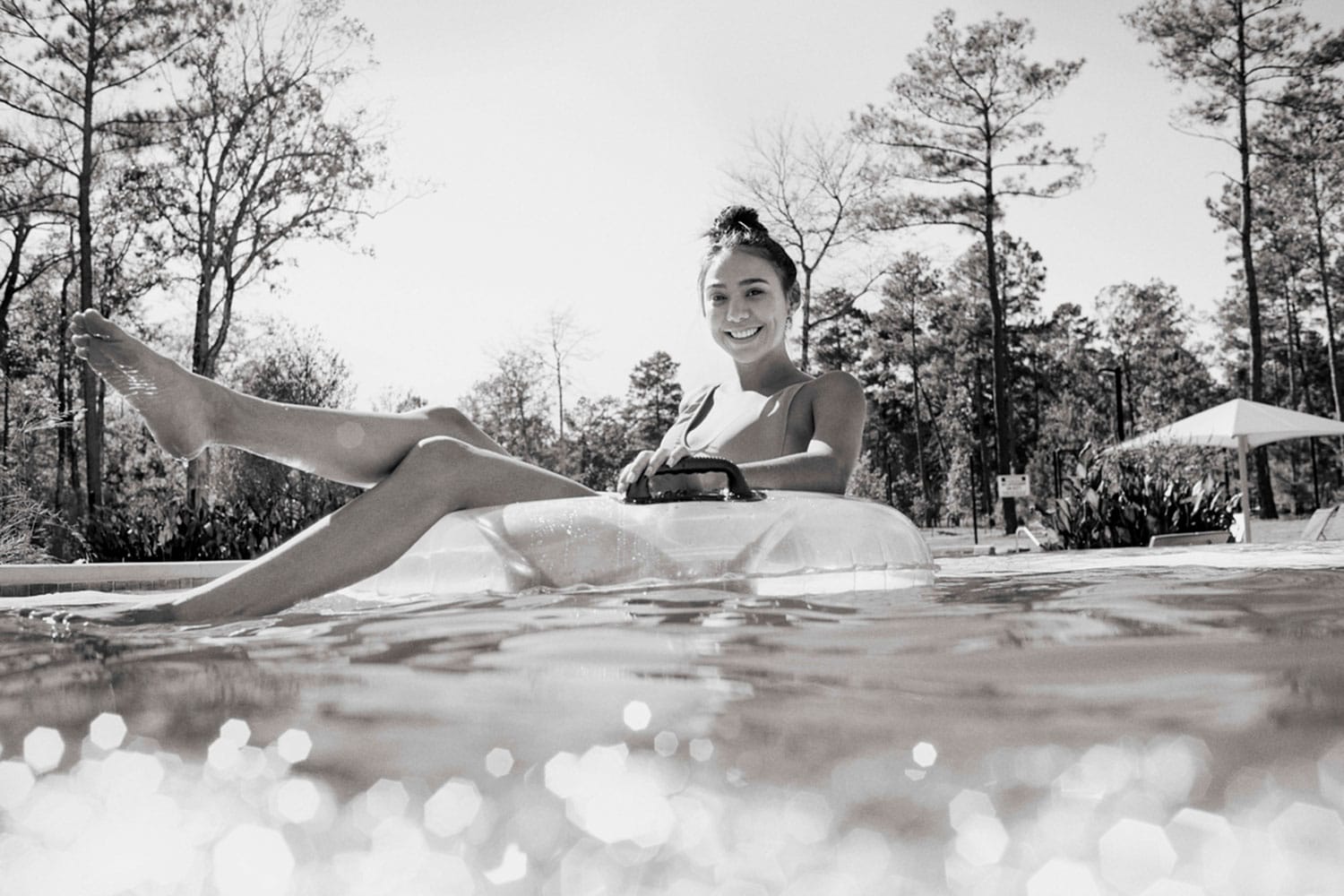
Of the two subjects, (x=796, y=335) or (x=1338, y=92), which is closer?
(x=1338, y=92)

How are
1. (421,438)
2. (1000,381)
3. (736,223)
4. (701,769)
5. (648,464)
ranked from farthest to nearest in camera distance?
(1000,381) → (736,223) → (421,438) → (648,464) → (701,769)

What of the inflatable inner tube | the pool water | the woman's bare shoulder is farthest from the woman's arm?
the pool water

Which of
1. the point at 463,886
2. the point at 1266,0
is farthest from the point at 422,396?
the point at 463,886

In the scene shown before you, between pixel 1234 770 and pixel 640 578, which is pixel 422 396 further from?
pixel 1234 770

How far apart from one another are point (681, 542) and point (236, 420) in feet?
3.55

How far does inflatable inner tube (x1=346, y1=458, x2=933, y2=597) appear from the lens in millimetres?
1921

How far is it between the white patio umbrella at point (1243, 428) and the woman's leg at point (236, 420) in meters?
Result: 13.2

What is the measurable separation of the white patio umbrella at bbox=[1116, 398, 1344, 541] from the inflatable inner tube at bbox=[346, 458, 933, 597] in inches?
502

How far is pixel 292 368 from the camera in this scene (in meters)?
18.8

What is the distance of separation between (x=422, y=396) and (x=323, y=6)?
9.24m

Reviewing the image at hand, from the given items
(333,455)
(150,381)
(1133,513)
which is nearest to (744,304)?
(333,455)

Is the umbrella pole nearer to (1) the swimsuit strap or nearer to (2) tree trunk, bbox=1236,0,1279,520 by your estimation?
(2) tree trunk, bbox=1236,0,1279,520

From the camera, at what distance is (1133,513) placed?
806 cm

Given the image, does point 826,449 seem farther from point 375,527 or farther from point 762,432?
point 375,527
